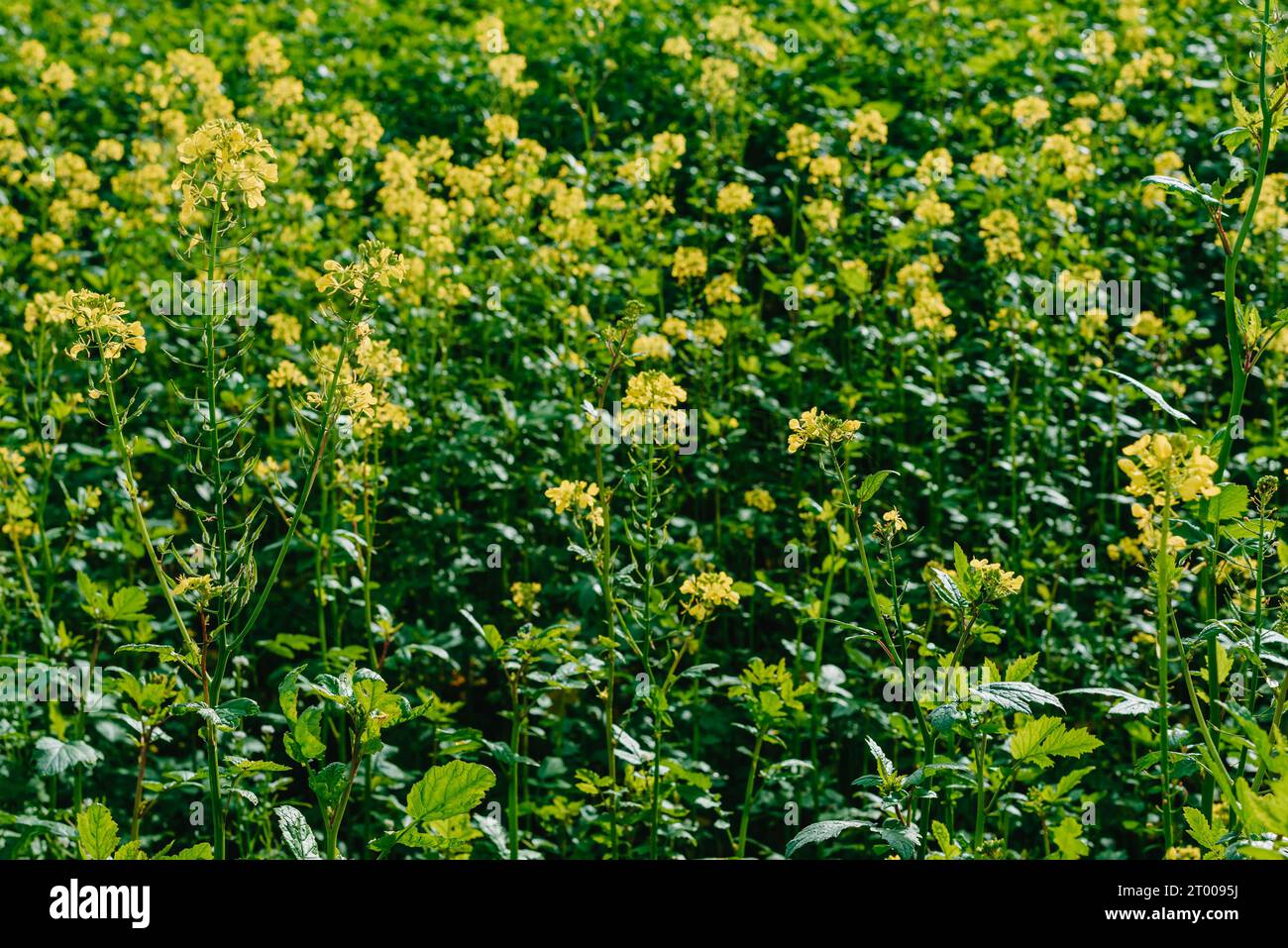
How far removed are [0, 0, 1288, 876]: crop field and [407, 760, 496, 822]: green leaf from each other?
0.04 ft

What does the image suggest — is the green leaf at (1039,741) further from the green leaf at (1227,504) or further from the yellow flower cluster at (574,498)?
the yellow flower cluster at (574,498)

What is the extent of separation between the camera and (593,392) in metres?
4.93

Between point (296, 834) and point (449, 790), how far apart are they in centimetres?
39

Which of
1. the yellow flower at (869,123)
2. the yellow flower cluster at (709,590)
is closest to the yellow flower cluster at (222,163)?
the yellow flower cluster at (709,590)

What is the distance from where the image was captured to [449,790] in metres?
2.12

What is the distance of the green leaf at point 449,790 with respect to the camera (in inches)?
82.6

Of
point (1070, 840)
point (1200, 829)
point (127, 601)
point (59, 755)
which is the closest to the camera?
point (1200, 829)

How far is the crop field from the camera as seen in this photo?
2453mm

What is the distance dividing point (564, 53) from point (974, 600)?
6.81m

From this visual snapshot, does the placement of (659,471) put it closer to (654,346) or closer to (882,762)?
(654,346)

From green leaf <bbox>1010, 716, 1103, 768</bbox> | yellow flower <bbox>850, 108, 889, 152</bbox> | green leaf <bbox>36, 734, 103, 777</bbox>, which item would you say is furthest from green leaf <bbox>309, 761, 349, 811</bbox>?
yellow flower <bbox>850, 108, 889, 152</bbox>

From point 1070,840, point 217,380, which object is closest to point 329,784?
point 217,380

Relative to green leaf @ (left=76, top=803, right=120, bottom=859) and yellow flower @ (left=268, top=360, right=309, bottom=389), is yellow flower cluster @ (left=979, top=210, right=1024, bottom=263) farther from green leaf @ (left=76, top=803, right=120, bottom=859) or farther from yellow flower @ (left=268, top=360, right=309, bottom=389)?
green leaf @ (left=76, top=803, right=120, bottom=859)

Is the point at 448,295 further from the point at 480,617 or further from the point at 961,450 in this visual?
the point at 961,450
